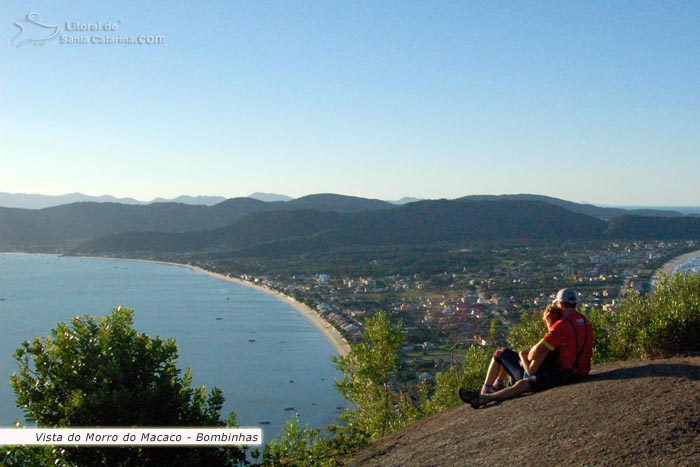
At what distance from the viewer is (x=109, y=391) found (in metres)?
4.78

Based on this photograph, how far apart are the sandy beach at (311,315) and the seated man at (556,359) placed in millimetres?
19172

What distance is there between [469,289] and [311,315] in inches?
483

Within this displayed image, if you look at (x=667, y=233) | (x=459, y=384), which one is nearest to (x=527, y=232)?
(x=667, y=233)

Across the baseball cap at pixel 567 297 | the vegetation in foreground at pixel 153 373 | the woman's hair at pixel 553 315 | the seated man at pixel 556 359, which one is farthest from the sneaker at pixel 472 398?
the baseball cap at pixel 567 297

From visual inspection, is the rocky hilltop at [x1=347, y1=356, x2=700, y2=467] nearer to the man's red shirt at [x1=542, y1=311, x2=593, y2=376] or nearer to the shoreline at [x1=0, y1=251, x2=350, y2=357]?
the man's red shirt at [x1=542, y1=311, x2=593, y2=376]

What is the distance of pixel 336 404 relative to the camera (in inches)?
901

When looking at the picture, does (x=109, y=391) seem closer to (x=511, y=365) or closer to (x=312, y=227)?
(x=511, y=365)

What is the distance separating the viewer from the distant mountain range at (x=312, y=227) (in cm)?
8612

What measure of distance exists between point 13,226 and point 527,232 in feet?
284

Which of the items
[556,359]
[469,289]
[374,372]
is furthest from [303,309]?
[556,359]

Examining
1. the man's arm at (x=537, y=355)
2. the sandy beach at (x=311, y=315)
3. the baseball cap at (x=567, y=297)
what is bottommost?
the sandy beach at (x=311, y=315)

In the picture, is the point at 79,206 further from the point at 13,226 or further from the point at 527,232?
the point at 527,232

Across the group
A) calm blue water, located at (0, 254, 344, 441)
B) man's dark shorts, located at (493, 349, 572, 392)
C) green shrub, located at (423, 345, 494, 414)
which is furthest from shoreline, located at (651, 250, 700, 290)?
man's dark shorts, located at (493, 349, 572, 392)

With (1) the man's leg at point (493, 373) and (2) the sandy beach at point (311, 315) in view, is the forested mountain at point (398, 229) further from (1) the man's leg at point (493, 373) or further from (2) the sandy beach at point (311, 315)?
(1) the man's leg at point (493, 373)
